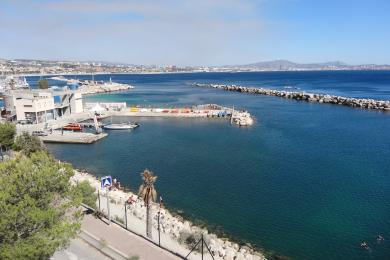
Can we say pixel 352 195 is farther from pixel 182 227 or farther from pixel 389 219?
pixel 182 227

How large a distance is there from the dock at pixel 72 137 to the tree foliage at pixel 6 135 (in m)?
14.1

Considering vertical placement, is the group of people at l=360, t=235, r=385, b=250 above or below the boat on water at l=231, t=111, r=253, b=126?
below

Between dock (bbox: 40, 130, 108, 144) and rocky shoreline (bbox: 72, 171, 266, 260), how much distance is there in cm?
2483

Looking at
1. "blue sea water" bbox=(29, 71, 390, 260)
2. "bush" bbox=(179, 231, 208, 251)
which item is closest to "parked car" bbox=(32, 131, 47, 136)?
"blue sea water" bbox=(29, 71, 390, 260)

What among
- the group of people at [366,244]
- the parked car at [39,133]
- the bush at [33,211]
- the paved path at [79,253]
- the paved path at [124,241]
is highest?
the bush at [33,211]

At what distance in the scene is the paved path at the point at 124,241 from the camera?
68.6 ft

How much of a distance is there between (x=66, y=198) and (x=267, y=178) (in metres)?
23.9

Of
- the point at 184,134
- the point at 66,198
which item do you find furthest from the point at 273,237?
the point at 184,134

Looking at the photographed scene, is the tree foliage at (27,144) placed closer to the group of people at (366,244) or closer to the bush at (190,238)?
the bush at (190,238)

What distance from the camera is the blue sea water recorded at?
26.9m

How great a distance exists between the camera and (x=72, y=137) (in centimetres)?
5638

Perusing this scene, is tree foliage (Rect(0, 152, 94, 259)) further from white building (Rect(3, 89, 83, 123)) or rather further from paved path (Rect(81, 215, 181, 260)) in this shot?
white building (Rect(3, 89, 83, 123))

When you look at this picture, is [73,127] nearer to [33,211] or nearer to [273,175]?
[273,175]

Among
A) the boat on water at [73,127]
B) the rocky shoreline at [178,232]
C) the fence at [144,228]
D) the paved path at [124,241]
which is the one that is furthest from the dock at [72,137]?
the paved path at [124,241]
